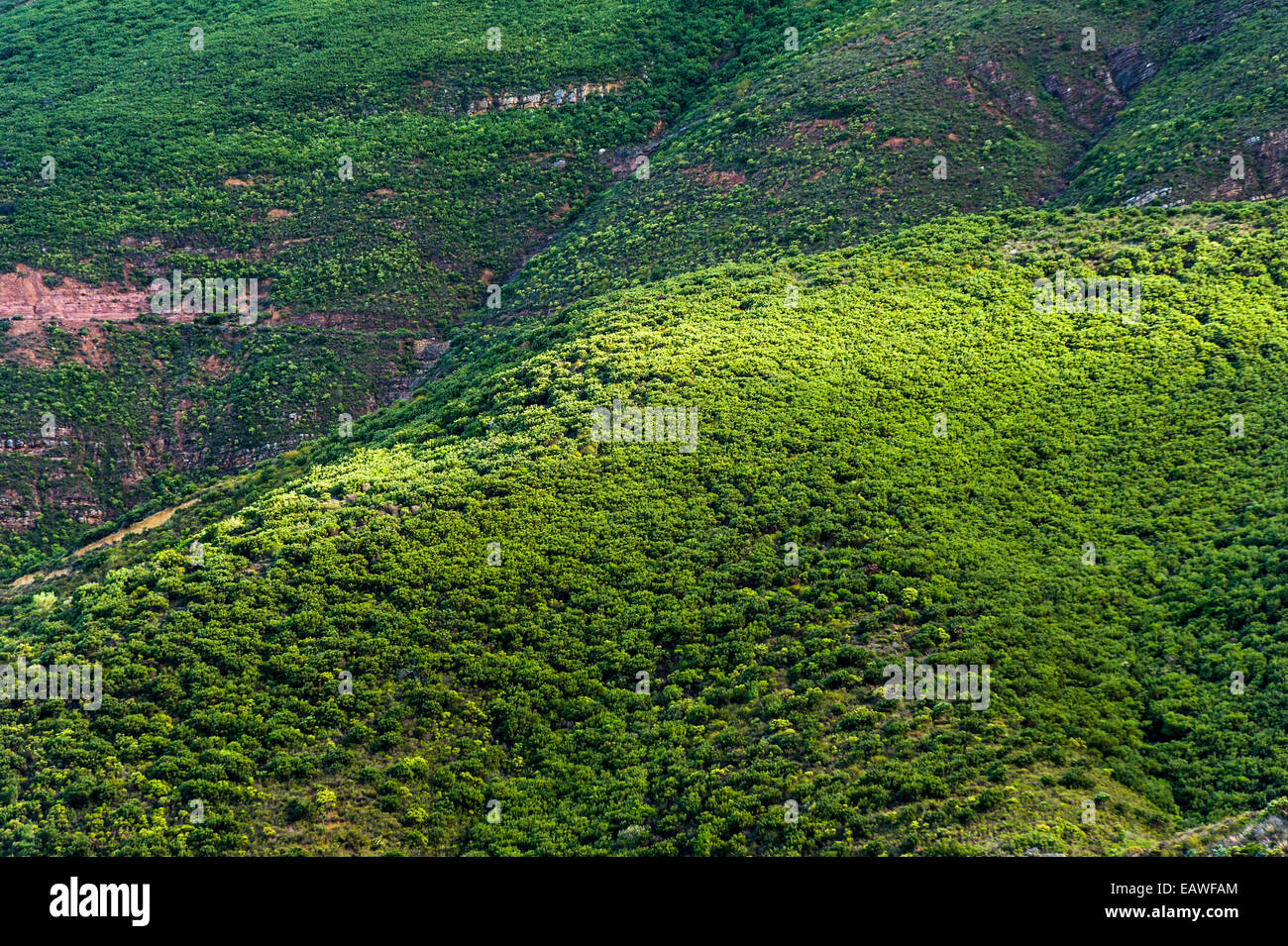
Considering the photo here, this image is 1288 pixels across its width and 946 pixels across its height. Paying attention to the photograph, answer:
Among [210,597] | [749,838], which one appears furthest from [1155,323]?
[210,597]

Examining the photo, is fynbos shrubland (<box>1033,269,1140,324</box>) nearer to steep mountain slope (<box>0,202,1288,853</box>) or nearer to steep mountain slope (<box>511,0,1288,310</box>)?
steep mountain slope (<box>0,202,1288,853</box>)

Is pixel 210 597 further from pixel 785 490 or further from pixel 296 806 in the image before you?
pixel 785 490

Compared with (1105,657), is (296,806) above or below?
below

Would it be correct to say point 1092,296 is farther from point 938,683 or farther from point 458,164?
point 458,164

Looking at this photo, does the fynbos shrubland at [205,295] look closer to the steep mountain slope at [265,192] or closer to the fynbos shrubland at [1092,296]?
the steep mountain slope at [265,192]

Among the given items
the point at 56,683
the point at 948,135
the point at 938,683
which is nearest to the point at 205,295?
the point at 56,683

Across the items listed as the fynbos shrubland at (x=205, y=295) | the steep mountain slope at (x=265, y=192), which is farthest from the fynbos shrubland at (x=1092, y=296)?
the fynbos shrubland at (x=205, y=295)

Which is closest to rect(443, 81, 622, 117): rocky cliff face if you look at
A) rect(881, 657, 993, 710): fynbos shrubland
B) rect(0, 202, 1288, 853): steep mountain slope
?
rect(0, 202, 1288, 853): steep mountain slope
